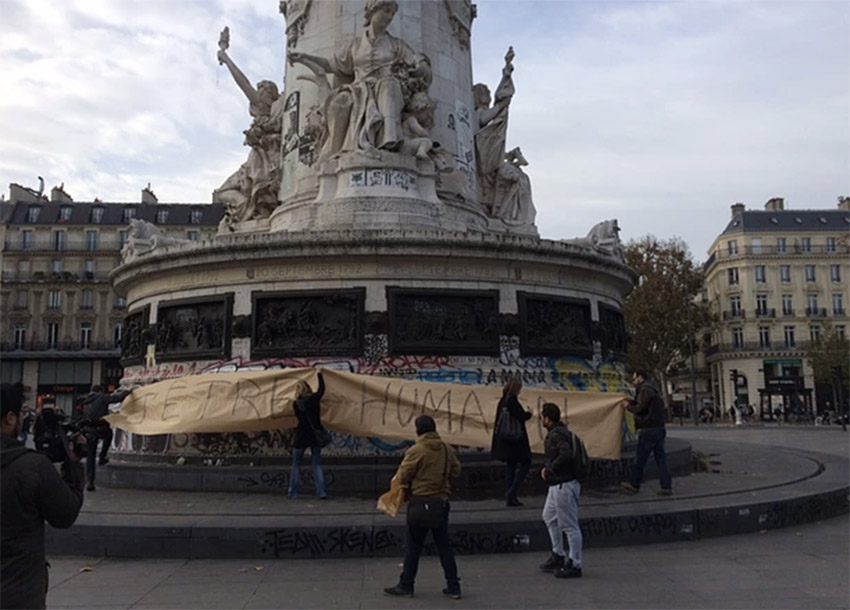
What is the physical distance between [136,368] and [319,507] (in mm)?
7279

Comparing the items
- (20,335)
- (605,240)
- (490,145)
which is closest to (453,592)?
(605,240)

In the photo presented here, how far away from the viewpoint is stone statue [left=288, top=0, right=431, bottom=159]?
1611 centimetres

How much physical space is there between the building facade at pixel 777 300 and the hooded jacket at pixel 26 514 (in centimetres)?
7097

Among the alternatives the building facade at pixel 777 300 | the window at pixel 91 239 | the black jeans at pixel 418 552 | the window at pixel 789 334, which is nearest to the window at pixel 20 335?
the window at pixel 91 239

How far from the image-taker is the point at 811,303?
70.8 meters

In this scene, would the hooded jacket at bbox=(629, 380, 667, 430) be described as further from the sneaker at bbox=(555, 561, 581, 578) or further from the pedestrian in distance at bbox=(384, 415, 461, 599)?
the pedestrian in distance at bbox=(384, 415, 461, 599)

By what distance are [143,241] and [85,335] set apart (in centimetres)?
5137

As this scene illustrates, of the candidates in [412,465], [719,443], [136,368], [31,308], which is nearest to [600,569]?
[412,465]

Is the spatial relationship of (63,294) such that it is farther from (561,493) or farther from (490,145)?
(561,493)

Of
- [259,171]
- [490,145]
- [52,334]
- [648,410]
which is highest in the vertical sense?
[490,145]

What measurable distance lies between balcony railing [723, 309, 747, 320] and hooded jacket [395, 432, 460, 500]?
7081 cm

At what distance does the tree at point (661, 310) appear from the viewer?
55.0m

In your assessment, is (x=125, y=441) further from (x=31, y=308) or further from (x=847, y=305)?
(x=847, y=305)

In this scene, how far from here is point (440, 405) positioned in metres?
11.5
